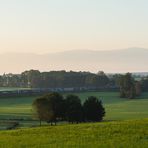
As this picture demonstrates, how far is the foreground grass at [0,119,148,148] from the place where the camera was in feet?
75.3

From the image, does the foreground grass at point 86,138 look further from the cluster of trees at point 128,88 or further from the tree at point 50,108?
the cluster of trees at point 128,88

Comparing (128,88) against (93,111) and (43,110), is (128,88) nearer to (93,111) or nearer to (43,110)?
(93,111)

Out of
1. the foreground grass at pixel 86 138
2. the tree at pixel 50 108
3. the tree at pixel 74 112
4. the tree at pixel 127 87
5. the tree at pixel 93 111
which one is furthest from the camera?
the tree at pixel 127 87

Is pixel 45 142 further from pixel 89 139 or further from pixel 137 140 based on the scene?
pixel 137 140

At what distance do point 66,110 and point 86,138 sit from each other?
5753cm

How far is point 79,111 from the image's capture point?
81.0m

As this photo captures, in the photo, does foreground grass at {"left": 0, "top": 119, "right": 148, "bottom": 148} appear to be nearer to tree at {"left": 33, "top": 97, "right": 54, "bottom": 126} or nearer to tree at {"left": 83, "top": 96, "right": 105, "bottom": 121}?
tree at {"left": 33, "top": 97, "right": 54, "bottom": 126}

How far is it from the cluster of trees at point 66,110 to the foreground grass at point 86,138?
51.2 m

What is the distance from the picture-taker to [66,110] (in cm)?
8256

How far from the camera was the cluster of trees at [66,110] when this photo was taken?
81.5 m

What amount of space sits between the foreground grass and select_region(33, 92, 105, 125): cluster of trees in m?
51.2

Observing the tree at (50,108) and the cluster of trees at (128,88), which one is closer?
the tree at (50,108)

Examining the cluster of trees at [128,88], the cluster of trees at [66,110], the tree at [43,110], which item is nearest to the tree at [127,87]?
the cluster of trees at [128,88]

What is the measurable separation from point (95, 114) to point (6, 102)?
63651mm
